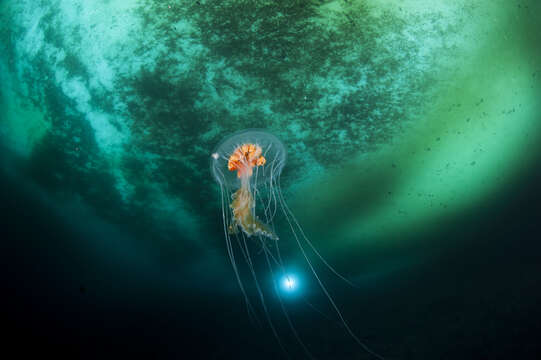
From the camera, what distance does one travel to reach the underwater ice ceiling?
2.69 metres

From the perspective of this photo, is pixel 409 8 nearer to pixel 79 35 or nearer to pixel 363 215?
pixel 363 215

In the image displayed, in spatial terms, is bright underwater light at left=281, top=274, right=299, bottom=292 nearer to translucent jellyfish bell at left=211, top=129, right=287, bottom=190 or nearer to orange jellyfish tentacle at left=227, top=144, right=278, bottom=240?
orange jellyfish tentacle at left=227, top=144, right=278, bottom=240

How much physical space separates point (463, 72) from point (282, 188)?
2.74 meters

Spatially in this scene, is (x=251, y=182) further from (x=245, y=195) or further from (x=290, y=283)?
(x=290, y=283)

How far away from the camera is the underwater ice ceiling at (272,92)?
269 centimetres

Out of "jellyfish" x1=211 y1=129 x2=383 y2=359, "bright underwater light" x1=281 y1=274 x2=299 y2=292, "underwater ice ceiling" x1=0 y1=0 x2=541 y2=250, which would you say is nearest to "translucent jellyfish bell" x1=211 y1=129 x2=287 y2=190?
"jellyfish" x1=211 y1=129 x2=383 y2=359

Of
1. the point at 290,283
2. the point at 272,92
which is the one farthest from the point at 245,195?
the point at 290,283

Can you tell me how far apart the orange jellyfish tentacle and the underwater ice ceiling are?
1.48 ft

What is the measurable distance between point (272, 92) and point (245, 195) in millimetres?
1523

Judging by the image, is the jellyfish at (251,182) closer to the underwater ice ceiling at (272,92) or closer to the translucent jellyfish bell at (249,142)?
the translucent jellyfish bell at (249,142)

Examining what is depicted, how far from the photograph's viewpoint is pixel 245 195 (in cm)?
383

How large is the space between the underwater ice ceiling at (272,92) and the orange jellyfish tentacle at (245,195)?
45 centimetres

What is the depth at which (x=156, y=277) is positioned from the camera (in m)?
5.33

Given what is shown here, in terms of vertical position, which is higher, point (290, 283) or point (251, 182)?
point (251, 182)
